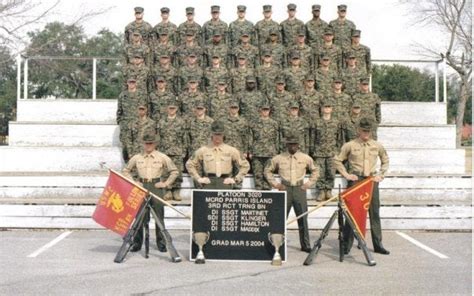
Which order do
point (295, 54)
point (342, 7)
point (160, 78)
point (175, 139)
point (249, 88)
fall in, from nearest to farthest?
point (175, 139) < point (249, 88) < point (160, 78) < point (295, 54) < point (342, 7)

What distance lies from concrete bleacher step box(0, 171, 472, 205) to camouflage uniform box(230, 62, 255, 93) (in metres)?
2.05

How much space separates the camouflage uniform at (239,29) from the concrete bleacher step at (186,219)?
15.9 feet

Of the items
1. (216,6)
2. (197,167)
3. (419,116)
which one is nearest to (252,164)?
(197,167)

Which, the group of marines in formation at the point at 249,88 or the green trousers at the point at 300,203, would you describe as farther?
the group of marines in formation at the point at 249,88

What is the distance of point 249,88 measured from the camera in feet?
41.2

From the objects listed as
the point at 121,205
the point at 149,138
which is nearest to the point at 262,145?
the point at 149,138

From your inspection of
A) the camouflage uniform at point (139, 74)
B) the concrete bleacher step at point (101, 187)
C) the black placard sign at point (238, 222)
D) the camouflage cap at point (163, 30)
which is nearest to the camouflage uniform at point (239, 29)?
the camouflage cap at point (163, 30)

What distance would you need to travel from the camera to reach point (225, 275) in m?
7.52

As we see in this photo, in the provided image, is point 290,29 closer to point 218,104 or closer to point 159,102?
point 218,104

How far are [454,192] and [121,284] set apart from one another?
7.58 meters

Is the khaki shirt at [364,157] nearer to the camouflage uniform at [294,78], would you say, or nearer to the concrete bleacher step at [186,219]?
the concrete bleacher step at [186,219]

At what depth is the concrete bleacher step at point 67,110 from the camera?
1534cm

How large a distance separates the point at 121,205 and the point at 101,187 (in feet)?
12.3

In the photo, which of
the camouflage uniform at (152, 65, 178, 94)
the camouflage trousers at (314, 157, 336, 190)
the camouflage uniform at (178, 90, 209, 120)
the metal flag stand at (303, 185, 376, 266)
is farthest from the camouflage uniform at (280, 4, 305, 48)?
the metal flag stand at (303, 185, 376, 266)
